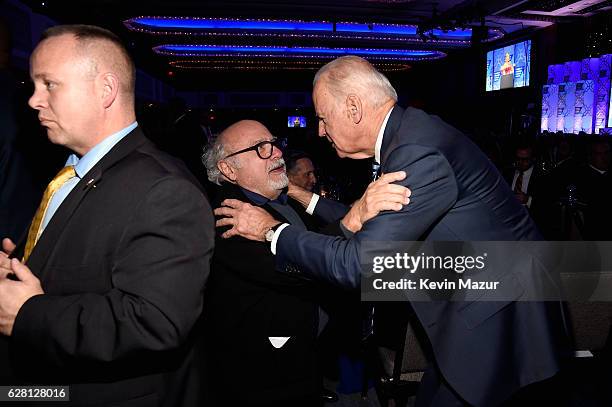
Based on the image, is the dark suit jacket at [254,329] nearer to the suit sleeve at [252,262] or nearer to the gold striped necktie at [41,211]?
the suit sleeve at [252,262]

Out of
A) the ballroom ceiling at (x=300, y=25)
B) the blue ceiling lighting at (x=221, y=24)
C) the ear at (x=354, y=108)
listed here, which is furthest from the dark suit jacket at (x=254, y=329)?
the blue ceiling lighting at (x=221, y=24)

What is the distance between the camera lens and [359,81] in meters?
1.87

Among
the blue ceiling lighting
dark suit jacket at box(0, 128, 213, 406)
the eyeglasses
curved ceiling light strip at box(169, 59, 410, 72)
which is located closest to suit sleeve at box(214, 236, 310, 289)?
the eyeglasses

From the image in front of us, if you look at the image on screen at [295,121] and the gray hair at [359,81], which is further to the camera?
the image on screen at [295,121]

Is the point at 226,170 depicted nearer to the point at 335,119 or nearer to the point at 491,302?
the point at 335,119

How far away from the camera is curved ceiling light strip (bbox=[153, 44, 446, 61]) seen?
14.1 m

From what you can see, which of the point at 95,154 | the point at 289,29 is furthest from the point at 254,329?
the point at 289,29

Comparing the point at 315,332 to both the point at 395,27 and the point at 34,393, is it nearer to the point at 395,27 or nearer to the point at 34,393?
the point at 34,393

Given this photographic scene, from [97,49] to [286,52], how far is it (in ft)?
46.5

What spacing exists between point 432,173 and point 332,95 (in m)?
0.59

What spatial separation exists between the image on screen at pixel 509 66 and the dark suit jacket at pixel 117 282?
39.0ft

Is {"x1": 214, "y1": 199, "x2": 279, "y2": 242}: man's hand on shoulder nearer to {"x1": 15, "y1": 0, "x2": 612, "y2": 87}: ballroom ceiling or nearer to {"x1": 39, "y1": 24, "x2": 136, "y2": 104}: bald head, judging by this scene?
{"x1": 39, "y1": 24, "x2": 136, "y2": 104}: bald head

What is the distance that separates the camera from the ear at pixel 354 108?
74.1 inches

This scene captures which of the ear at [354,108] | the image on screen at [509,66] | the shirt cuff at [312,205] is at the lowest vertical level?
the shirt cuff at [312,205]
